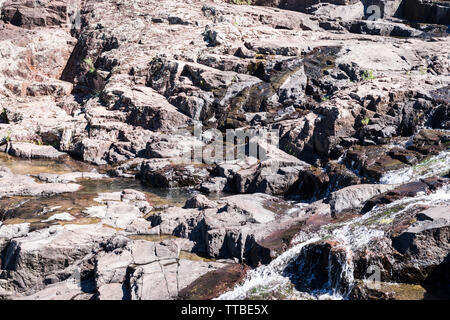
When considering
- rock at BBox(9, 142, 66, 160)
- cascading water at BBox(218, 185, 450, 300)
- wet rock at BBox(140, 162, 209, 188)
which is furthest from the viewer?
rock at BBox(9, 142, 66, 160)

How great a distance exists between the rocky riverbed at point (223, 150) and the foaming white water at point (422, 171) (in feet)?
0.19

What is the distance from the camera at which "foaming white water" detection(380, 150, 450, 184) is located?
12.1m

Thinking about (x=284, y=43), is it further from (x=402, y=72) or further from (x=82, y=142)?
(x=82, y=142)

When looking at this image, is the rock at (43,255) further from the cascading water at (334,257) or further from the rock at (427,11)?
the rock at (427,11)

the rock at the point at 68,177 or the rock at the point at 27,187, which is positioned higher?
the rock at the point at 27,187

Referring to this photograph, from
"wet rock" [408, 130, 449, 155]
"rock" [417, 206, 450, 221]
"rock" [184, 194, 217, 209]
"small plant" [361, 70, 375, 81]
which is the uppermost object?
"small plant" [361, 70, 375, 81]

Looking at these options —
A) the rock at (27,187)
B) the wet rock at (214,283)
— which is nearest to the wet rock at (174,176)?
the rock at (27,187)

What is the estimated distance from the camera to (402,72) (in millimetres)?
19297

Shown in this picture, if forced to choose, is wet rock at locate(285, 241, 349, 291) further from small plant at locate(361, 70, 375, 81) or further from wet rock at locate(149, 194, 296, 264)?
small plant at locate(361, 70, 375, 81)

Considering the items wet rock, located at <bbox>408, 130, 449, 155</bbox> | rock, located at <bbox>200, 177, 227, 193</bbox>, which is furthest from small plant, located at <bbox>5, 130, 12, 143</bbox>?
wet rock, located at <bbox>408, 130, 449, 155</bbox>

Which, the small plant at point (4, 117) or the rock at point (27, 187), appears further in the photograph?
the small plant at point (4, 117)

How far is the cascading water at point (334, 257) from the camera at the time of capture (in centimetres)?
797

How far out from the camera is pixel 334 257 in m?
8.14

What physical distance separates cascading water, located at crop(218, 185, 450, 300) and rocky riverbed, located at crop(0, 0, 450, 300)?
1.6 inches
